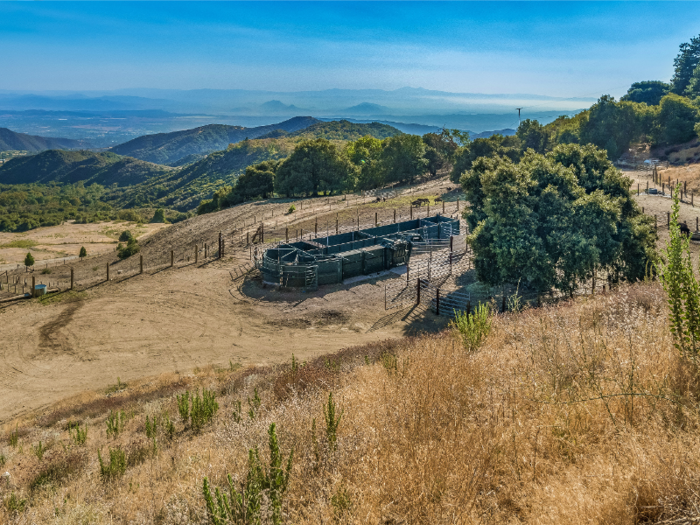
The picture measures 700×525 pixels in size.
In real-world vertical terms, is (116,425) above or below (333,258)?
below

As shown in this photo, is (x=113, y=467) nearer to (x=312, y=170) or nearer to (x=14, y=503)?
(x=14, y=503)

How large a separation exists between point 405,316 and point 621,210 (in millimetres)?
11052

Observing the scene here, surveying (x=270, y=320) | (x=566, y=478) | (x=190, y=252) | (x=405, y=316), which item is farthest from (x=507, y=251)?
(x=190, y=252)

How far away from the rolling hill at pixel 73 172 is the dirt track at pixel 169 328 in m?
170

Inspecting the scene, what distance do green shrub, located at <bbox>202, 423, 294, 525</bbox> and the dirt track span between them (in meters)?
12.0

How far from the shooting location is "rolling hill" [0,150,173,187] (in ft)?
594

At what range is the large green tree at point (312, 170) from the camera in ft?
190

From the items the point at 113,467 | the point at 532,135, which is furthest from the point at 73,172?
the point at 113,467

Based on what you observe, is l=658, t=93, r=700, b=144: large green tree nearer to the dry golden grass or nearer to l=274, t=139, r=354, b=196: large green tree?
l=274, t=139, r=354, b=196: large green tree

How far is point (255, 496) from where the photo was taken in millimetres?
3744

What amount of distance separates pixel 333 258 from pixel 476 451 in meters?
20.6

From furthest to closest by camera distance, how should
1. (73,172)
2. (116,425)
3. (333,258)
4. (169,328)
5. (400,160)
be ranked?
(73,172) → (400,160) → (333,258) → (169,328) → (116,425)

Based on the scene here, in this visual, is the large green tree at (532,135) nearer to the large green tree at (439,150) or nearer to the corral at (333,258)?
the large green tree at (439,150)

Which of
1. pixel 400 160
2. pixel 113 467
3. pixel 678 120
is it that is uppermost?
pixel 678 120
